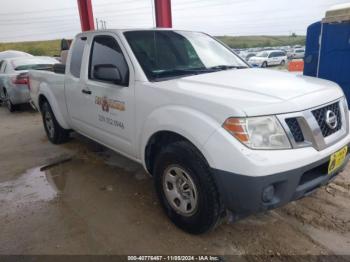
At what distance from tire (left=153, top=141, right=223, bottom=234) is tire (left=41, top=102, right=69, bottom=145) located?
9.69 feet

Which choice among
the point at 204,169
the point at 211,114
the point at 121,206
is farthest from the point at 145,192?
the point at 211,114

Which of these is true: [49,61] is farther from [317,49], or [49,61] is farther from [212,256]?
[212,256]

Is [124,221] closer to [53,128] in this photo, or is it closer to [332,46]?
[53,128]

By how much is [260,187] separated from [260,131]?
38cm

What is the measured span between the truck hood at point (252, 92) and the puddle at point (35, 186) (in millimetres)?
2003

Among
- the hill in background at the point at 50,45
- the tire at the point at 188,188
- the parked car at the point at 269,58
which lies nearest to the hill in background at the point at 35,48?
the hill in background at the point at 50,45

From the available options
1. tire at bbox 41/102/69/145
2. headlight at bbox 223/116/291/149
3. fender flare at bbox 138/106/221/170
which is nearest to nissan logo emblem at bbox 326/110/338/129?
headlight at bbox 223/116/291/149

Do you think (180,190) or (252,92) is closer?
(252,92)

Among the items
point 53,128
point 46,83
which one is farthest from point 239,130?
point 53,128

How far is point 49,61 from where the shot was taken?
9.27m

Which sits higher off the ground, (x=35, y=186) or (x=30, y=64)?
(x=30, y=64)

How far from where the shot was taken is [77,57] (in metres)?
4.06

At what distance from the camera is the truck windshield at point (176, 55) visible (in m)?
3.03

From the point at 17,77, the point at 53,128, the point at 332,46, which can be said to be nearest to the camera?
the point at 53,128
